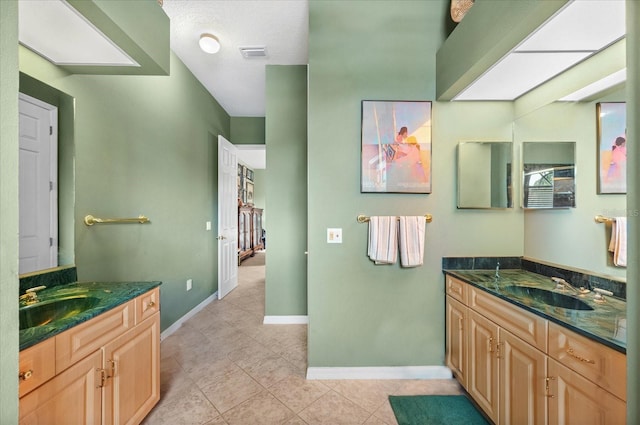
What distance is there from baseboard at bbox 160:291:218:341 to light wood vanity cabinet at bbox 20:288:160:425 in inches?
44.3

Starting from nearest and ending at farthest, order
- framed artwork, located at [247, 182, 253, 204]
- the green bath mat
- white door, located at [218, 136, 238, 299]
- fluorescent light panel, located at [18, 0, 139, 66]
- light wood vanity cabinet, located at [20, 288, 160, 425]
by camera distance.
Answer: light wood vanity cabinet, located at [20, 288, 160, 425], fluorescent light panel, located at [18, 0, 139, 66], the green bath mat, white door, located at [218, 136, 238, 299], framed artwork, located at [247, 182, 253, 204]

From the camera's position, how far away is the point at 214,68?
279 cm

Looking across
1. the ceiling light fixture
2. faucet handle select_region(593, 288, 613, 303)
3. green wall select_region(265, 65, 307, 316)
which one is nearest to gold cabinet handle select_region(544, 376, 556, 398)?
faucet handle select_region(593, 288, 613, 303)

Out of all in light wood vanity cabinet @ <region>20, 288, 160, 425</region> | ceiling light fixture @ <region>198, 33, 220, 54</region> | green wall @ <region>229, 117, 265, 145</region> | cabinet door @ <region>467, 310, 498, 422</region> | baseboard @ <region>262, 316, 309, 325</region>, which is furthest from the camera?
green wall @ <region>229, 117, 265, 145</region>

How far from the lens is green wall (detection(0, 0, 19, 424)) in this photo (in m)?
0.56

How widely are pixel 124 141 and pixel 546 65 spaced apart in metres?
3.02

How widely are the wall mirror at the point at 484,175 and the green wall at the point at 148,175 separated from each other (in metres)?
2.68

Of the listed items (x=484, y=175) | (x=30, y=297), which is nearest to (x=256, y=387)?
(x=30, y=297)

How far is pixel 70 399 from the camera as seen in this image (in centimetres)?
96

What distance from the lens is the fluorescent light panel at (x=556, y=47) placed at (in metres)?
1.00

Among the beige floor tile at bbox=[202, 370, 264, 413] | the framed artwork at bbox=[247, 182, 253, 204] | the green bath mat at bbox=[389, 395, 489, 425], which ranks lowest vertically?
the beige floor tile at bbox=[202, 370, 264, 413]

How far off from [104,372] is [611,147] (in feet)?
9.00

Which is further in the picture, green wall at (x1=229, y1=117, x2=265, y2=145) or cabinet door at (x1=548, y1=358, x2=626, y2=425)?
green wall at (x1=229, y1=117, x2=265, y2=145)

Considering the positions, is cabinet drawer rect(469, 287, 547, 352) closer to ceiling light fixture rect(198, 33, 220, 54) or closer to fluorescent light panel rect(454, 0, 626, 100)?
fluorescent light panel rect(454, 0, 626, 100)
